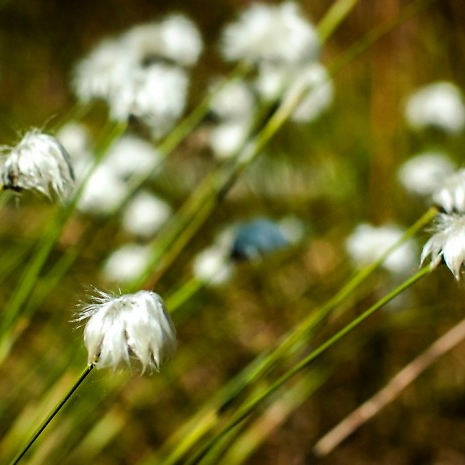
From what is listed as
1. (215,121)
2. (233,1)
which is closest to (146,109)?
(215,121)

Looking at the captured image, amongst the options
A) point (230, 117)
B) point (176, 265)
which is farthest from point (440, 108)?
point (176, 265)

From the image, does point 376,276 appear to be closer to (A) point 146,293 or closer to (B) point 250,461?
(B) point 250,461

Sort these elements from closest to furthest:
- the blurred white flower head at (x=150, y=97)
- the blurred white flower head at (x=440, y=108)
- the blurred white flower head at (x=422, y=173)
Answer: the blurred white flower head at (x=150, y=97) < the blurred white flower head at (x=422, y=173) < the blurred white flower head at (x=440, y=108)

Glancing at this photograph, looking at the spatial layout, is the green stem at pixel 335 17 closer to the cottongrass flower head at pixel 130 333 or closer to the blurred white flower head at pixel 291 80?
the blurred white flower head at pixel 291 80

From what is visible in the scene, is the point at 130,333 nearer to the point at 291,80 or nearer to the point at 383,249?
the point at 291,80

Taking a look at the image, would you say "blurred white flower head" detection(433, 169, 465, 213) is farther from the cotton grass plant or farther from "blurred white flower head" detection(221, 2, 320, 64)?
"blurred white flower head" detection(221, 2, 320, 64)

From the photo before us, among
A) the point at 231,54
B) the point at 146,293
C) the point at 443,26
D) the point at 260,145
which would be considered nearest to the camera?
the point at 146,293

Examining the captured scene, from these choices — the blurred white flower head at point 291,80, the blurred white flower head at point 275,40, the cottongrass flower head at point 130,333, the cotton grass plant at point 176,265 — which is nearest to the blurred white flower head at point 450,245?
the cotton grass plant at point 176,265
